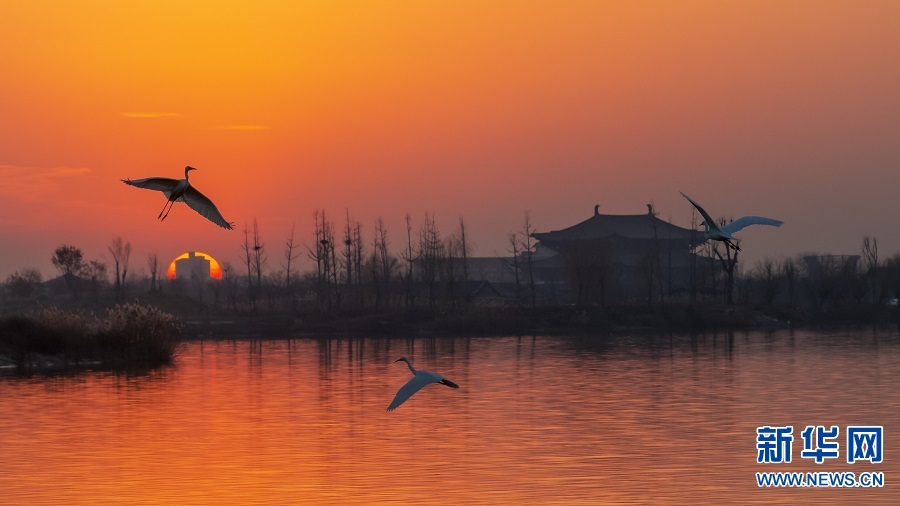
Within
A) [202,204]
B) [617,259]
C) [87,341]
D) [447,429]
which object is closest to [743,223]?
[202,204]

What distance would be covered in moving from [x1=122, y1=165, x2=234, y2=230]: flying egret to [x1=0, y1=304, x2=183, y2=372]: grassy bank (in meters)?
29.6

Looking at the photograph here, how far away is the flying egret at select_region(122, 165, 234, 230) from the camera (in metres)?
14.0

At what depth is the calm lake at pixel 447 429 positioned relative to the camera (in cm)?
2023

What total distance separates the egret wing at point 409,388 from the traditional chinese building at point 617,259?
6420cm

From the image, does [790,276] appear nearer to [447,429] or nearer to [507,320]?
[507,320]

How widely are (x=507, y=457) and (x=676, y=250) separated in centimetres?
7165

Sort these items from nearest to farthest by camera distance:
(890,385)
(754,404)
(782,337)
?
1. (754,404)
2. (890,385)
3. (782,337)

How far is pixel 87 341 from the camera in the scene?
44.1 m

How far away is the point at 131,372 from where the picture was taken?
4225 cm

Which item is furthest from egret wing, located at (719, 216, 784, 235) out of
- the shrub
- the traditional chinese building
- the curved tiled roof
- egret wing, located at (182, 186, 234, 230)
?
the curved tiled roof

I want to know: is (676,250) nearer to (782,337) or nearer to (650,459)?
(782,337)

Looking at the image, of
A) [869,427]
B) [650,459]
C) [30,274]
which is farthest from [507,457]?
[30,274]

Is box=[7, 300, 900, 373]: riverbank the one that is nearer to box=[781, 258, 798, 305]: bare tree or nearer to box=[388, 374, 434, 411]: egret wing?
box=[781, 258, 798, 305]: bare tree

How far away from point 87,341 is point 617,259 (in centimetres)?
5295
